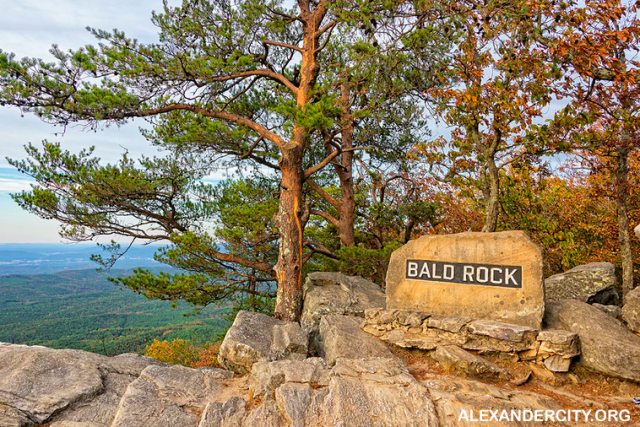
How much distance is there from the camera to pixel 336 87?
7.67 m

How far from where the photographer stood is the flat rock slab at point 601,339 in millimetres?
4031

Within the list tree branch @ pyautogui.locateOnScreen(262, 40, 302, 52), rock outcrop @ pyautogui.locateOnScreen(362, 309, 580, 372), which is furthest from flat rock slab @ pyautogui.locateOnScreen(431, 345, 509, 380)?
tree branch @ pyautogui.locateOnScreen(262, 40, 302, 52)

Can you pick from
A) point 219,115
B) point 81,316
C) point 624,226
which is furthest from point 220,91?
point 81,316

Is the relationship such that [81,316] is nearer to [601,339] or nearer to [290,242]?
[290,242]

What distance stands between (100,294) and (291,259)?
9959cm

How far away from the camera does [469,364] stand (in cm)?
427

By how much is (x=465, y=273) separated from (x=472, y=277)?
0.10m

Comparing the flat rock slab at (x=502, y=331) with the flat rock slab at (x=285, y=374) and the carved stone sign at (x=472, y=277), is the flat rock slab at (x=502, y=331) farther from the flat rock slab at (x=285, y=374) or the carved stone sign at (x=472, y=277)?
the flat rock slab at (x=285, y=374)

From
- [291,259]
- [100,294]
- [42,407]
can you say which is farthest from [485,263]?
[100,294]

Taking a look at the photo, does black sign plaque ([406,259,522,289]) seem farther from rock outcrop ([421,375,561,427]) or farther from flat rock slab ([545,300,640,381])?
rock outcrop ([421,375,561,427])

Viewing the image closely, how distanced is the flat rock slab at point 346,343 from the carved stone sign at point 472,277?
67 centimetres

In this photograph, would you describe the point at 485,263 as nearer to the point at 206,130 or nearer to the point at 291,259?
the point at 291,259

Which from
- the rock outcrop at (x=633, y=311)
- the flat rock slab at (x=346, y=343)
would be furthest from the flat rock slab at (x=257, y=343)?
the rock outcrop at (x=633, y=311)

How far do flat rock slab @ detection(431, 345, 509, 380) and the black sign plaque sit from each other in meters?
1.00
